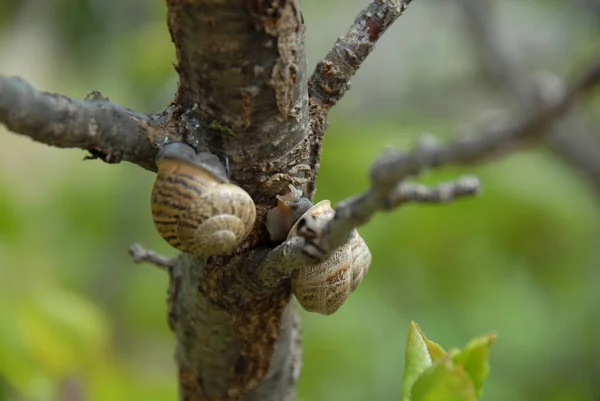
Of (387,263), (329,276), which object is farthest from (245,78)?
(387,263)

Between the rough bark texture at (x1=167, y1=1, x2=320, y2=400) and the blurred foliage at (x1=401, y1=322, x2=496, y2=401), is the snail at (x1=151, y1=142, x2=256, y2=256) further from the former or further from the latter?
the blurred foliage at (x1=401, y1=322, x2=496, y2=401)

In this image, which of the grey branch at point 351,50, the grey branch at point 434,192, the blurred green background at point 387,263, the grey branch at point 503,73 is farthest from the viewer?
the grey branch at point 503,73

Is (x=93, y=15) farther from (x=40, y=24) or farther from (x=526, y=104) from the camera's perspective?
(x=526, y=104)

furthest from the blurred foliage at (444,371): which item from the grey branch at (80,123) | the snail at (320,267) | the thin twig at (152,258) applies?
the thin twig at (152,258)

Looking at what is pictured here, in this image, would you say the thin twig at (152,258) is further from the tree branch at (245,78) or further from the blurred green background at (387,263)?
the blurred green background at (387,263)

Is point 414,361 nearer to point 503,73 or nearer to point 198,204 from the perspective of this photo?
point 198,204

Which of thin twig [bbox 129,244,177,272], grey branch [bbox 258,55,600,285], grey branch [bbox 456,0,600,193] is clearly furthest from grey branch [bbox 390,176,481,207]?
grey branch [bbox 456,0,600,193]
